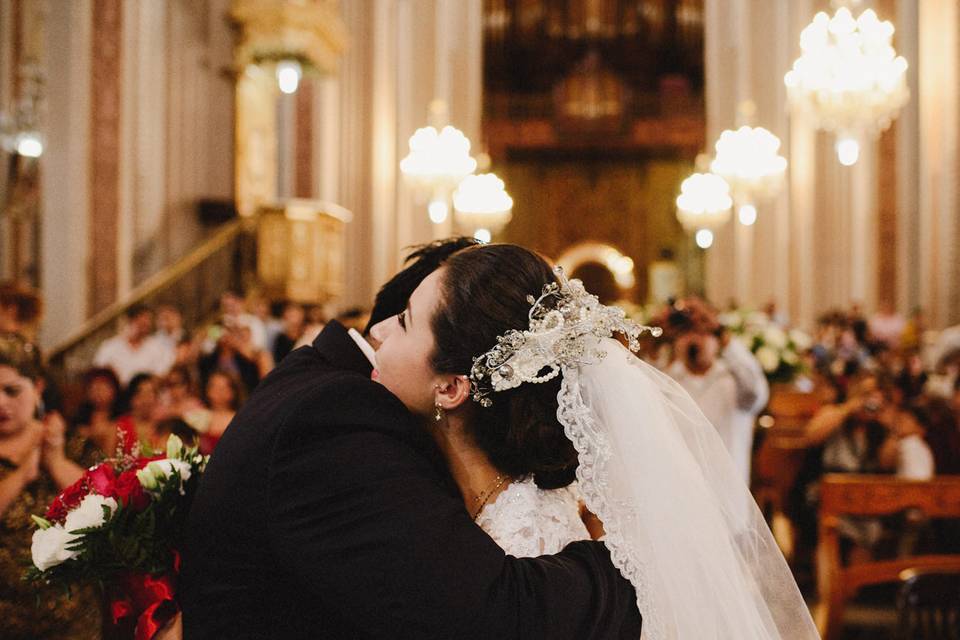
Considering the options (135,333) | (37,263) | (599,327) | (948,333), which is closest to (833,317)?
(948,333)

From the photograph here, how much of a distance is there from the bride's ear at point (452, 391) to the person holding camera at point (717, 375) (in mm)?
3489

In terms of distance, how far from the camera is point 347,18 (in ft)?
51.9

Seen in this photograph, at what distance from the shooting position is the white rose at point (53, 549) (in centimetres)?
198

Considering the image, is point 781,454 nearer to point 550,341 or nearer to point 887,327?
point 887,327

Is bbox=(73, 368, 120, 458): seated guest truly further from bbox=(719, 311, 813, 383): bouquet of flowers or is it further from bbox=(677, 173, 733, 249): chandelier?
bbox=(677, 173, 733, 249): chandelier

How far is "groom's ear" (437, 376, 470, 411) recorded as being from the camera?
1.79 m

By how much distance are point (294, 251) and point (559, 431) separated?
10.4 meters

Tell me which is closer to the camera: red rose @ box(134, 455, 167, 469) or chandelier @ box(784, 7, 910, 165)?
red rose @ box(134, 455, 167, 469)

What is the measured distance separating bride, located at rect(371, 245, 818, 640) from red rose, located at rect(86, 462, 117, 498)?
27.6 inches

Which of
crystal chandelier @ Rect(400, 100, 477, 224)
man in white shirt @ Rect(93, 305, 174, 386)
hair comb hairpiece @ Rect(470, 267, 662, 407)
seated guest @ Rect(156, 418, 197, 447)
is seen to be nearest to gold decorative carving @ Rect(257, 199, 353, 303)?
crystal chandelier @ Rect(400, 100, 477, 224)

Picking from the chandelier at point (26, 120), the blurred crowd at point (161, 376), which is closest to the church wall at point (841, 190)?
the blurred crowd at point (161, 376)

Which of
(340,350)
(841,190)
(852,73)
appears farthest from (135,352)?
(841,190)

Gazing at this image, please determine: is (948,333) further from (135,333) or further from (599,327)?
(599,327)

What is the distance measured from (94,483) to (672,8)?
2197 centimetres
